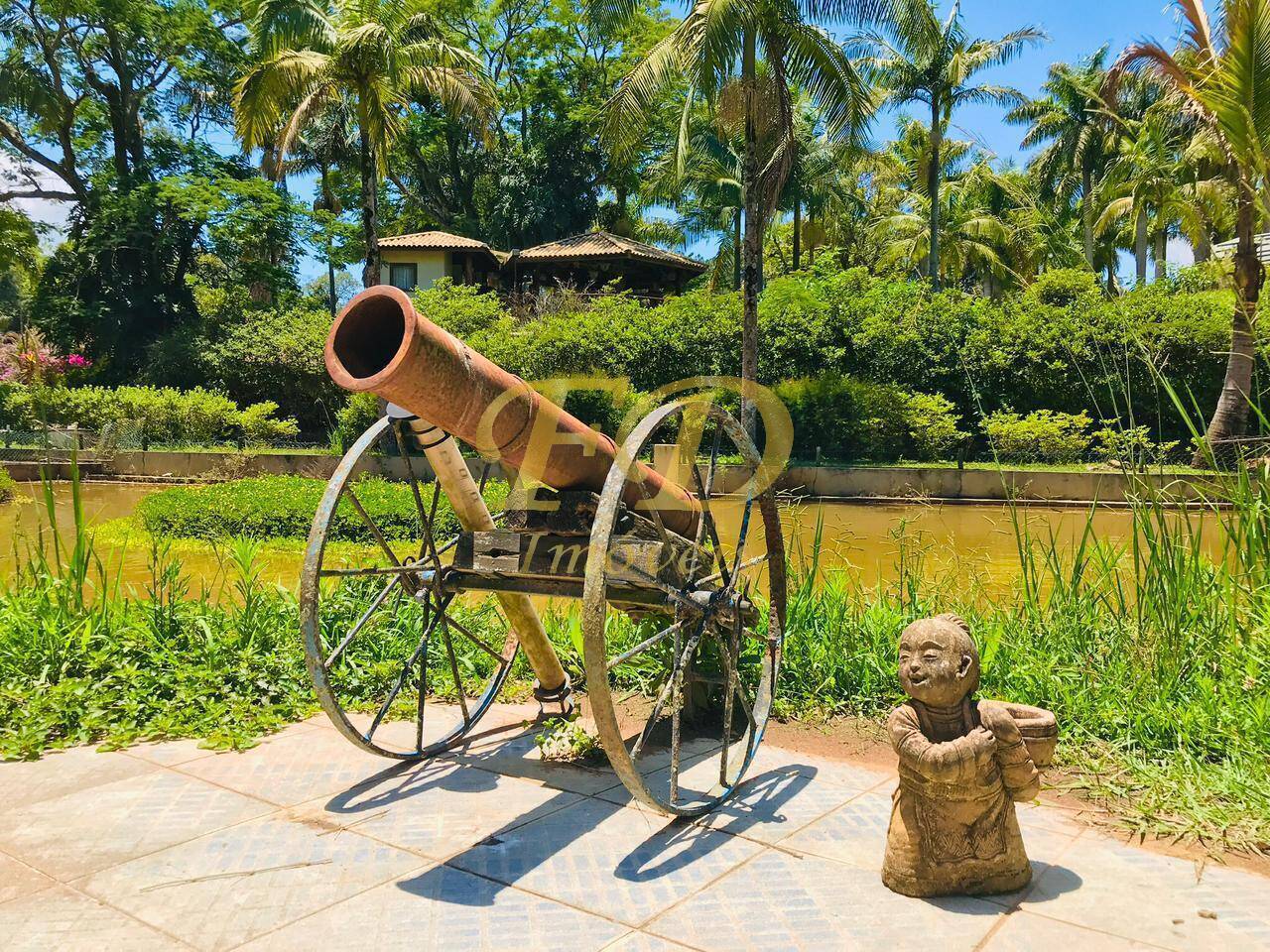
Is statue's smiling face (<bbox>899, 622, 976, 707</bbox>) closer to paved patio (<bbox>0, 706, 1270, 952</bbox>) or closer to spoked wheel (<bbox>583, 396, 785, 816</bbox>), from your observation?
paved patio (<bbox>0, 706, 1270, 952</bbox>)

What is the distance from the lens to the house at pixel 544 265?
29.6m

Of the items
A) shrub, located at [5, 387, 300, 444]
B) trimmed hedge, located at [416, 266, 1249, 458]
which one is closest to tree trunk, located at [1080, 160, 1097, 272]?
trimmed hedge, located at [416, 266, 1249, 458]

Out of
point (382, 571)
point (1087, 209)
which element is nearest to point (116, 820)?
point (382, 571)

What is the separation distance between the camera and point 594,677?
2.95 metres

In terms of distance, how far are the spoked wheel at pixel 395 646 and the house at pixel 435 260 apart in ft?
86.4

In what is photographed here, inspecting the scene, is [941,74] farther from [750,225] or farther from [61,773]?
[61,773]

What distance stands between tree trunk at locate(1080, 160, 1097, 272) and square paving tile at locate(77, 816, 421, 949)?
3552cm

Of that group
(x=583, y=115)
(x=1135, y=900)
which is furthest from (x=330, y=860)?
(x=583, y=115)

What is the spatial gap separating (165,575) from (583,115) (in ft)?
99.6

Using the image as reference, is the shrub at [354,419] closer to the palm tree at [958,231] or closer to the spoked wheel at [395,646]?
the spoked wheel at [395,646]

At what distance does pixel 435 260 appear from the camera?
107 feet

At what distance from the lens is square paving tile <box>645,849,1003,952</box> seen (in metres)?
2.64

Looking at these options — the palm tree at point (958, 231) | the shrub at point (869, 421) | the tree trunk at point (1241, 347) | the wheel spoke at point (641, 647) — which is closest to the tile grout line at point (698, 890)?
the wheel spoke at point (641, 647)

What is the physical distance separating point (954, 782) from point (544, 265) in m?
29.4
